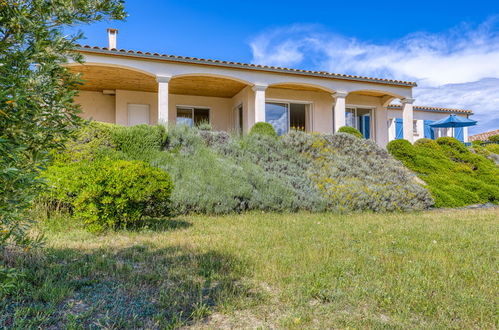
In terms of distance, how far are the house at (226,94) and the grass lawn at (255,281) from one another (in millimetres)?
6262

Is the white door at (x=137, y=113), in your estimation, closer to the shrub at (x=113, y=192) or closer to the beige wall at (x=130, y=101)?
the beige wall at (x=130, y=101)

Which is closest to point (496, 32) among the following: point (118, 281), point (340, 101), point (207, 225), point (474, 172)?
point (474, 172)

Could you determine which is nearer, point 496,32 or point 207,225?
point 207,225

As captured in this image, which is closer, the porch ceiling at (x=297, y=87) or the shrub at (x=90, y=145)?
the shrub at (x=90, y=145)

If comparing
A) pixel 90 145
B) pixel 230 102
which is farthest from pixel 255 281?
pixel 230 102

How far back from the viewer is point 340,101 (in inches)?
486

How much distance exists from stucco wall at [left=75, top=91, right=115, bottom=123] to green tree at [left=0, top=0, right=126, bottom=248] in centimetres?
1168

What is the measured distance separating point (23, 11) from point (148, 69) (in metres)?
9.00

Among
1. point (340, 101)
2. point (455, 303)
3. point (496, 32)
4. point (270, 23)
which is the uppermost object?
point (496, 32)

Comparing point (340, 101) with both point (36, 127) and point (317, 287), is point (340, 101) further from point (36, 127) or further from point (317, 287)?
point (36, 127)

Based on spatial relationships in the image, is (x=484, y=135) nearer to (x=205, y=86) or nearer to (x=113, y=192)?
(x=205, y=86)

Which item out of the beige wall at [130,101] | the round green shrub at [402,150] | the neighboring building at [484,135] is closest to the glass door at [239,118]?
the beige wall at [130,101]

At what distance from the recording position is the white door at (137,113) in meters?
12.5

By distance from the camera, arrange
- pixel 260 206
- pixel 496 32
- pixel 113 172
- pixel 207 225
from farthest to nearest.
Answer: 1. pixel 496 32
2. pixel 260 206
3. pixel 207 225
4. pixel 113 172
